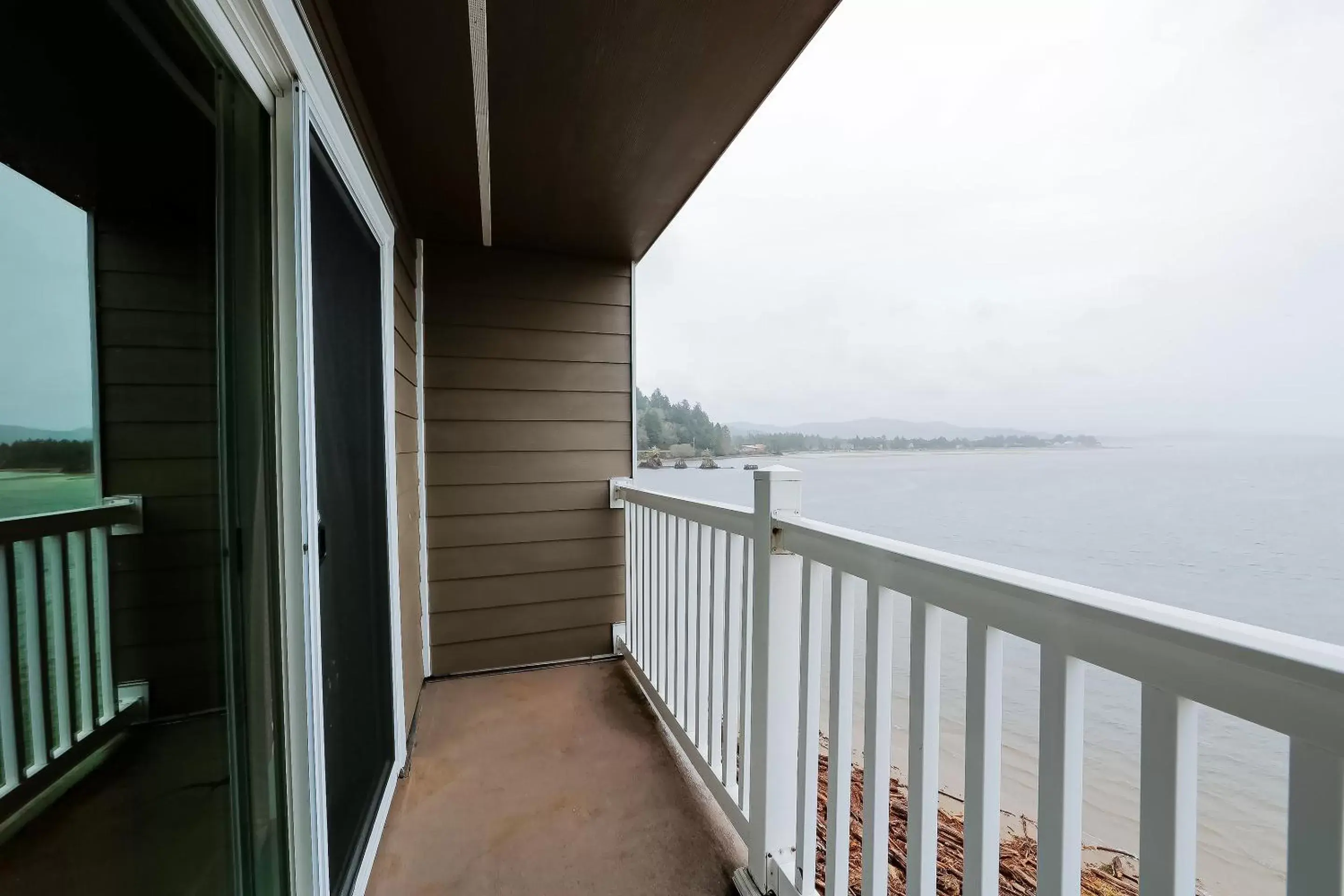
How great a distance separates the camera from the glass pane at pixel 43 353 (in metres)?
0.50

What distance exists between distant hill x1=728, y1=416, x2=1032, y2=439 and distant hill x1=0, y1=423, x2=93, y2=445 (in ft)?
6.26

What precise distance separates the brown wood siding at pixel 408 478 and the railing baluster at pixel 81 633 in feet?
5.40

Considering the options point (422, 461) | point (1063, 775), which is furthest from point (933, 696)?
point (422, 461)

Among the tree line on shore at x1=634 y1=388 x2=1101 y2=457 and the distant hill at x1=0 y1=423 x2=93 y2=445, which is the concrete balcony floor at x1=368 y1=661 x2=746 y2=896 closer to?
the tree line on shore at x1=634 y1=388 x2=1101 y2=457

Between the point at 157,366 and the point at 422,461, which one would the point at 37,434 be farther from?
the point at 422,461

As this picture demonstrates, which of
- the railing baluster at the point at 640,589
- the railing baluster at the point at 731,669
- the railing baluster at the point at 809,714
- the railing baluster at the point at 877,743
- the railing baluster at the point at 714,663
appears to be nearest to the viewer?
the railing baluster at the point at 877,743

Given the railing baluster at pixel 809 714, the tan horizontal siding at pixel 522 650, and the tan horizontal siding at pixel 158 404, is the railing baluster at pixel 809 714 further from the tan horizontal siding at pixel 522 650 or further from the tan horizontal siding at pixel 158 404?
the tan horizontal siding at pixel 522 650

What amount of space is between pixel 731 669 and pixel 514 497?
1.76 m

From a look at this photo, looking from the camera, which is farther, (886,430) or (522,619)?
(522,619)

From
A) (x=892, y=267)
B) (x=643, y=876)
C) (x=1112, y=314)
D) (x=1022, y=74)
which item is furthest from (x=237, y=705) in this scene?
(x=892, y=267)

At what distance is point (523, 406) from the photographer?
3143 millimetres

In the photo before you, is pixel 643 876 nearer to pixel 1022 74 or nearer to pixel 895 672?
pixel 895 672

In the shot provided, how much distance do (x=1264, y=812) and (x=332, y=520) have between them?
1.82 m

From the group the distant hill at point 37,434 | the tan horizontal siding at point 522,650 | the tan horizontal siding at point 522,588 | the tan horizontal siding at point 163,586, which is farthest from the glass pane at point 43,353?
the tan horizontal siding at point 522,650
